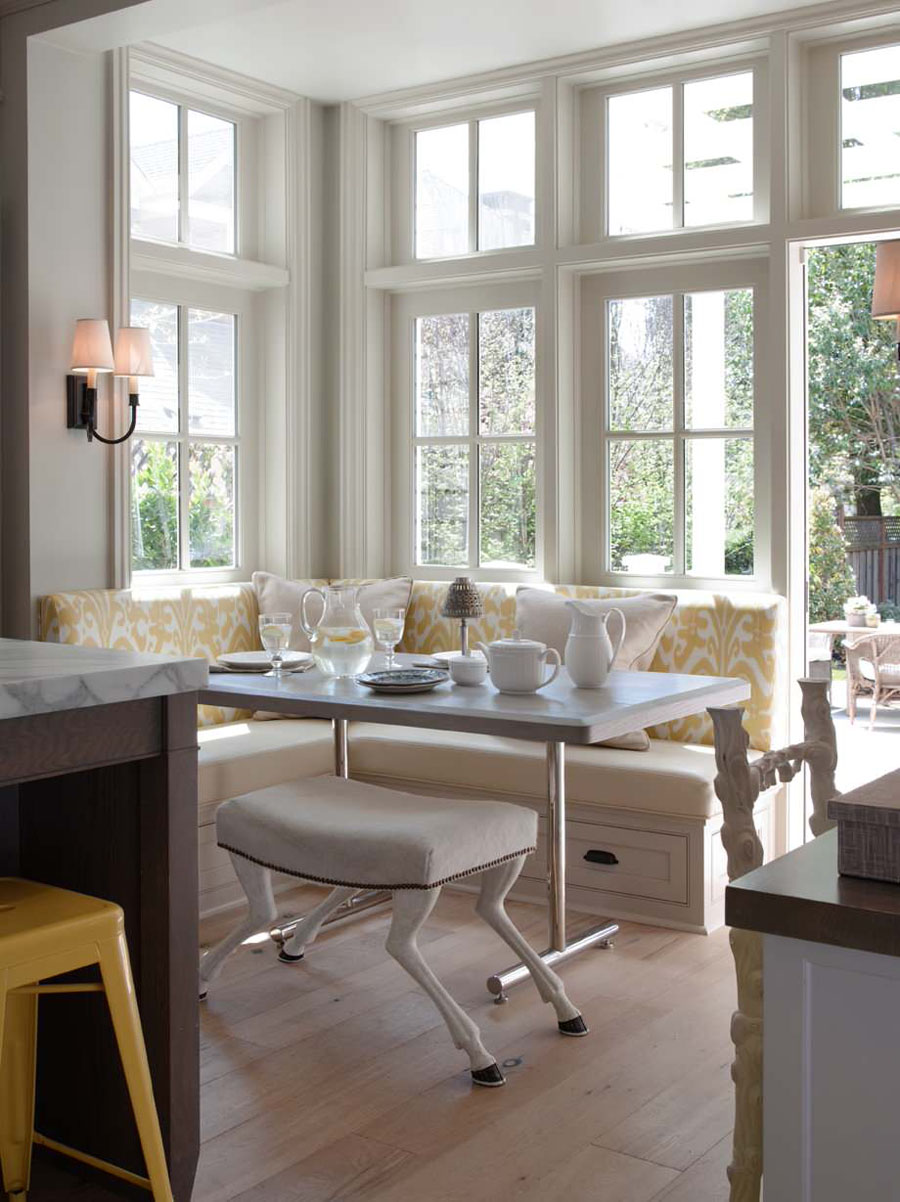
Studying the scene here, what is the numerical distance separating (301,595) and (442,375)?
110 cm

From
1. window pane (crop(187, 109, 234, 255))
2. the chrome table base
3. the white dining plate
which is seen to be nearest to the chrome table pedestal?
the chrome table base

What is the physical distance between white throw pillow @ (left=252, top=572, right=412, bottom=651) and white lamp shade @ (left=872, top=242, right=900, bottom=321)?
1879mm

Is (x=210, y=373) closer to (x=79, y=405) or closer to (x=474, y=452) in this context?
(x=79, y=405)

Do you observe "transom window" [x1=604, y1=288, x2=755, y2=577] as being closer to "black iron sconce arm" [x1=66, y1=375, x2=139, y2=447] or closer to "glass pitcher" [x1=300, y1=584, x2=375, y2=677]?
"glass pitcher" [x1=300, y1=584, x2=375, y2=677]

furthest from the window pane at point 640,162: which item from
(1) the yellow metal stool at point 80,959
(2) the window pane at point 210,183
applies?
(1) the yellow metal stool at point 80,959

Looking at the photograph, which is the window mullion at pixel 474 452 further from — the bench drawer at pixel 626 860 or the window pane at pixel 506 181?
the bench drawer at pixel 626 860

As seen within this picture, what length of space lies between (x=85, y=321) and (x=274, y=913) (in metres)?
1.92

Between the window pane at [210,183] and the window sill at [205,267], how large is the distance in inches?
3.2

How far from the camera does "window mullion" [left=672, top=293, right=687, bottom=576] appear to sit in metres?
4.48

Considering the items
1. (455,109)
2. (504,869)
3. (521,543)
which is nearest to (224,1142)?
(504,869)

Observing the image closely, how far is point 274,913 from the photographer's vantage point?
3.09 m

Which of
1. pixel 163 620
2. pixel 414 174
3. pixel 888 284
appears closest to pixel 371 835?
pixel 163 620

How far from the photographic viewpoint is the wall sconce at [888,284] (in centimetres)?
359

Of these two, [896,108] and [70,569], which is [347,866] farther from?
[896,108]
